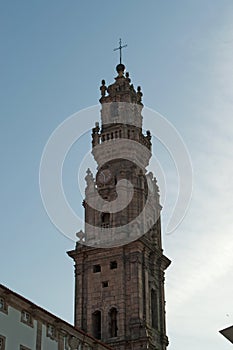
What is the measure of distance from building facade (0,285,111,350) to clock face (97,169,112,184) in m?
38.2

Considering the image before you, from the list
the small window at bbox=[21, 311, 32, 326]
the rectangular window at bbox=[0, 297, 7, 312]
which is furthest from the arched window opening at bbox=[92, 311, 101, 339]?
the rectangular window at bbox=[0, 297, 7, 312]

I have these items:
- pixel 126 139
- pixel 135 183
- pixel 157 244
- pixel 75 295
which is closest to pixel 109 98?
pixel 126 139

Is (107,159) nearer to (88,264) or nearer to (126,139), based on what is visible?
(126,139)

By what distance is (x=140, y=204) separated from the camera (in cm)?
9319

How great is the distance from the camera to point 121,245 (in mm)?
88875

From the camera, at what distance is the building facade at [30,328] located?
51000mm

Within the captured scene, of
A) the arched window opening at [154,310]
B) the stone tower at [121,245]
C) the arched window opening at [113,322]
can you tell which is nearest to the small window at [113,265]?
the stone tower at [121,245]

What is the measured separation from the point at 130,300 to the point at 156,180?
1964cm

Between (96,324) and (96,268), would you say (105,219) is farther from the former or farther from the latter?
(96,324)

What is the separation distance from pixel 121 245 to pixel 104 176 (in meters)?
11.5

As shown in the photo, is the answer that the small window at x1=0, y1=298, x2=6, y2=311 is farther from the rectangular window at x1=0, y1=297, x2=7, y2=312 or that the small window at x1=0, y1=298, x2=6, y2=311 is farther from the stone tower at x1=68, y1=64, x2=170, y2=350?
the stone tower at x1=68, y1=64, x2=170, y2=350

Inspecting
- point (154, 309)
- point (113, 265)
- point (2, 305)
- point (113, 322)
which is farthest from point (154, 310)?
point (2, 305)

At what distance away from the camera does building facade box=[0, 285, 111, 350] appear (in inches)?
2008

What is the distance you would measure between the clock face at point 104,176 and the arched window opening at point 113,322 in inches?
686
